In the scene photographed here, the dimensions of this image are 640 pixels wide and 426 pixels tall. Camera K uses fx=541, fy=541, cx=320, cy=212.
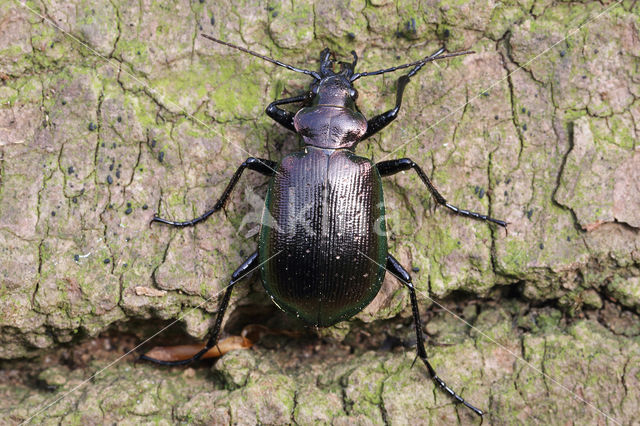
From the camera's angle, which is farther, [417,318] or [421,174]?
[421,174]

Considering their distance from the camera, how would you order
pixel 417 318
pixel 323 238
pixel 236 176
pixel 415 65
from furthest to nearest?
1. pixel 415 65
2. pixel 236 176
3. pixel 417 318
4. pixel 323 238

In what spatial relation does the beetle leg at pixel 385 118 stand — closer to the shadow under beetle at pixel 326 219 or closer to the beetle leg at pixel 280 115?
the shadow under beetle at pixel 326 219

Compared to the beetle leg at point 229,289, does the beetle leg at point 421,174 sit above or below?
above

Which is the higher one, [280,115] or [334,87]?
[334,87]

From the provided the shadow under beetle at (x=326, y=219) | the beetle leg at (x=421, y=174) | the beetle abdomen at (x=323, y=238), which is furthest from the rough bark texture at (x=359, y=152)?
the beetle abdomen at (x=323, y=238)

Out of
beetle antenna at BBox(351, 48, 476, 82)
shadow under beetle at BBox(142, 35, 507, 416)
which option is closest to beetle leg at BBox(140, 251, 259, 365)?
shadow under beetle at BBox(142, 35, 507, 416)

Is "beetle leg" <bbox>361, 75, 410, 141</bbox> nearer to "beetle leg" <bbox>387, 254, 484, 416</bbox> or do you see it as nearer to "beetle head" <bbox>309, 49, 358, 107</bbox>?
"beetle head" <bbox>309, 49, 358, 107</bbox>

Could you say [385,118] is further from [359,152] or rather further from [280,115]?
[280,115]

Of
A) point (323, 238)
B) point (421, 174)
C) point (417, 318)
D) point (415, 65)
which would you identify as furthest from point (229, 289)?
point (415, 65)
